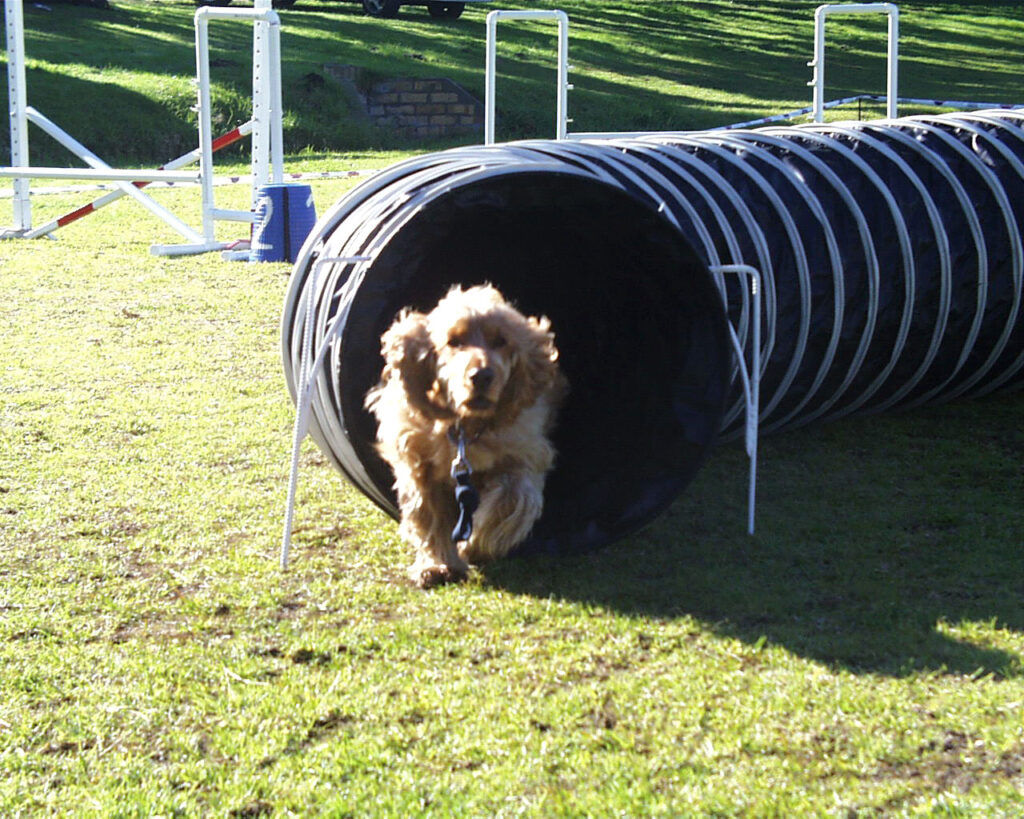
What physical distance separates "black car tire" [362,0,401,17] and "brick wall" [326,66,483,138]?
344 inches

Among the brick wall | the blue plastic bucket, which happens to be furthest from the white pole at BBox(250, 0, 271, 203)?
the brick wall

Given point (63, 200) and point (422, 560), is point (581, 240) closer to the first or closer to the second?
point (422, 560)

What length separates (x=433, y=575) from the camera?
4953 mm

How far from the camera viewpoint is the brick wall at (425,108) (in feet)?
84.9

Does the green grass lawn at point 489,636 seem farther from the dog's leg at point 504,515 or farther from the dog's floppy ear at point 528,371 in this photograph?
the dog's floppy ear at point 528,371

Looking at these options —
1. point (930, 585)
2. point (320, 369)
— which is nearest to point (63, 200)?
point (320, 369)

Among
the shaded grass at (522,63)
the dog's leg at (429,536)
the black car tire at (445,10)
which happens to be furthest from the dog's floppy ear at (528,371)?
the black car tire at (445,10)

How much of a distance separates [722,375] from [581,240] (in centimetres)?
130

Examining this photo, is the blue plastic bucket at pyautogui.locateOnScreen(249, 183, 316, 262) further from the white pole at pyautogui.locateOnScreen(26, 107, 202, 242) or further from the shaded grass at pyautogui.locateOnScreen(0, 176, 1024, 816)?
the shaded grass at pyautogui.locateOnScreen(0, 176, 1024, 816)

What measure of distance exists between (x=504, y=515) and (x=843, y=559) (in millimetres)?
1296

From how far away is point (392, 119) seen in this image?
26.1 meters

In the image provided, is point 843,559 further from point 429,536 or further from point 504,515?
point 429,536

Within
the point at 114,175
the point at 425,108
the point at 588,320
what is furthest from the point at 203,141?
the point at 425,108

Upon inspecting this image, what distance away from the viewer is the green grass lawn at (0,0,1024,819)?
3.48m
